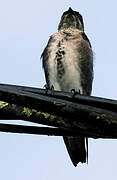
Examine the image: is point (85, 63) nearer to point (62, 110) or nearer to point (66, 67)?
point (66, 67)

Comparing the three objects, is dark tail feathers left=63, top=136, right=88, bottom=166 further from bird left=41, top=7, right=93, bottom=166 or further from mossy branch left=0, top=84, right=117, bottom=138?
mossy branch left=0, top=84, right=117, bottom=138

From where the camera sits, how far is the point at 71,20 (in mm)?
6977

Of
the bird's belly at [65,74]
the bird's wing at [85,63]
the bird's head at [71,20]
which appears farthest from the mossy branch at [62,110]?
the bird's head at [71,20]

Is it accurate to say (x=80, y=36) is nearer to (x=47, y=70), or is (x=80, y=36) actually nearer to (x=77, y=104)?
(x=47, y=70)

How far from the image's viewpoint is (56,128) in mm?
2402

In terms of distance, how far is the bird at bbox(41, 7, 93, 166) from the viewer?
5.80m

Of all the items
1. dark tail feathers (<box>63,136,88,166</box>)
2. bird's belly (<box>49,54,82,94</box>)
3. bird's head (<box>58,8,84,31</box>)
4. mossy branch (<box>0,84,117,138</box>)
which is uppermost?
bird's head (<box>58,8,84,31</box>)

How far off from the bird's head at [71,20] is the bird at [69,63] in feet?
1.07

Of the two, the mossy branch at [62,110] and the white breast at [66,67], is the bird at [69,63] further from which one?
the mossy branch at [62,110]

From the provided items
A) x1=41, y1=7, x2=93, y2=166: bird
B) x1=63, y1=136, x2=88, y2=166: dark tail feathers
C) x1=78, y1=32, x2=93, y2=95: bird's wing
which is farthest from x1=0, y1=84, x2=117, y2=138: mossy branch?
x1=78, y1=32, x2=93, y2=95: bird's wing

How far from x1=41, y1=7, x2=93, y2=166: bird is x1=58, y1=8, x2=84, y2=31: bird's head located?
0.33m

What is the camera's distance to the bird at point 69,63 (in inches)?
229

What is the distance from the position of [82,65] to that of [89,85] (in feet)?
1.24

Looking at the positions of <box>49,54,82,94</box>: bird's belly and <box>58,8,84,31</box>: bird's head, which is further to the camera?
<box>58,8,84,31</box>: bird's head
